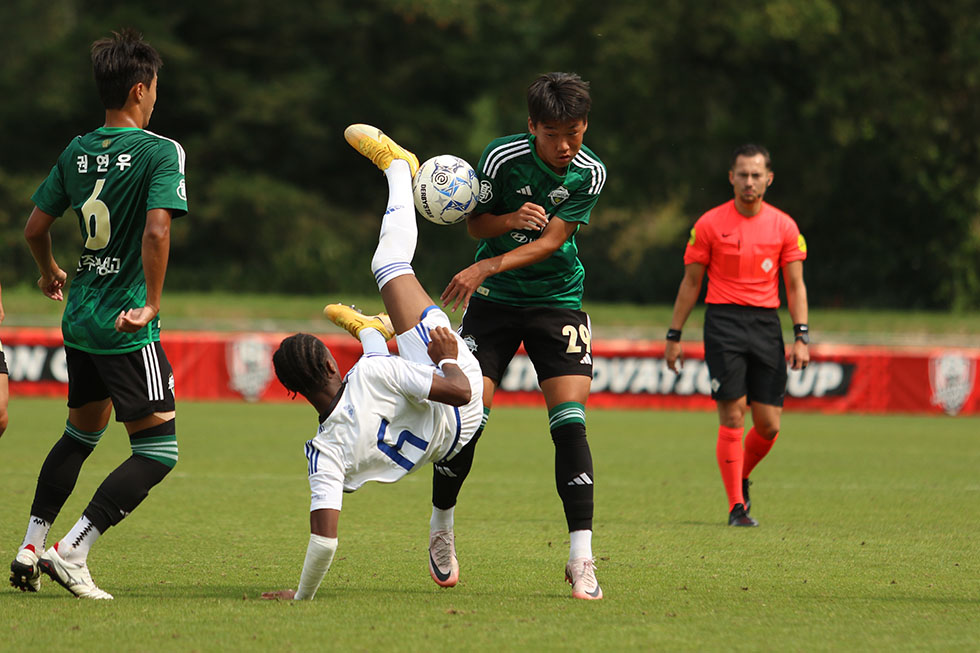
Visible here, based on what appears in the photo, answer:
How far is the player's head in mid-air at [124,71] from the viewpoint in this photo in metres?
5.34

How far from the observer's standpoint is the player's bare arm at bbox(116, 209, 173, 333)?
5.18 meters

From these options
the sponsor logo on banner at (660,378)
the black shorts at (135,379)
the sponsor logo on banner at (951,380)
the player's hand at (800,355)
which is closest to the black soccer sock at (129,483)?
the black shorts at (135,379)

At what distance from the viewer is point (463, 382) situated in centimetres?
520

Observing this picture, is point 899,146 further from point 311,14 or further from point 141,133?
point 141,133

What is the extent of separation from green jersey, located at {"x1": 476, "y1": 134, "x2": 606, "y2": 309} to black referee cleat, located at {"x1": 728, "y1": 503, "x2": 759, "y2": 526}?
2.63 metres

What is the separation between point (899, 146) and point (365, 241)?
649 inches

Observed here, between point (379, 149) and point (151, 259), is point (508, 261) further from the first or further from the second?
point (151, 259)

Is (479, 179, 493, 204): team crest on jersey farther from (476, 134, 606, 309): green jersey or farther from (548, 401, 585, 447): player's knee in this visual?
(548, 401, 585, 447): player's knee

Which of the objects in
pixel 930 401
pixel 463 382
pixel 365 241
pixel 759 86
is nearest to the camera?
pixel 463 382

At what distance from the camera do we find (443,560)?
5.80m

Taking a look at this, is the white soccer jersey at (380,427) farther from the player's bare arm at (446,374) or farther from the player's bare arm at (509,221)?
the player's bare arm at (509,221)

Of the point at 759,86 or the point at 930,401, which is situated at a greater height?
the point at 759,86

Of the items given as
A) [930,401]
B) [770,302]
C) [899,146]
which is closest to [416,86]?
[899,146]

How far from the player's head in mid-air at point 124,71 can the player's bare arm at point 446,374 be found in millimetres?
1514
